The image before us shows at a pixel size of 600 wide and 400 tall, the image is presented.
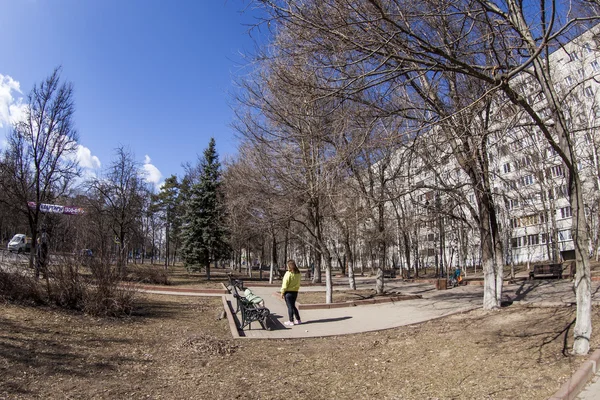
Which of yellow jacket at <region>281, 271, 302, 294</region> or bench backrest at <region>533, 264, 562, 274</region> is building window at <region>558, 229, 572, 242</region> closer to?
bench backrest at <region>533, 264, 562, 274</region>

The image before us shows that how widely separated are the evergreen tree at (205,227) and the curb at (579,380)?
24.5 metres

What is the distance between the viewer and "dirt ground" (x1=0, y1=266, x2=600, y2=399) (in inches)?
190

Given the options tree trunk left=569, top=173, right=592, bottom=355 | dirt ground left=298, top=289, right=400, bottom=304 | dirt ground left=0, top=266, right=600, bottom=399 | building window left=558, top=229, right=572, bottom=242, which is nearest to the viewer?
dirt ground left=0, top=266, right=600, bottom=399

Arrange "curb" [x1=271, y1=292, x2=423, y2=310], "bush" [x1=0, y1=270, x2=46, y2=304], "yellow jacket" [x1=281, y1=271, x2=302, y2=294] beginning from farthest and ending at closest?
"curb" [x1=271, y1=292, x2=423, y2=310] → "yellow jacket" [x1=281, y1=271, x2=302, y2=294] → "bush" [x1=0, y1=270, x2=46, y2=304]

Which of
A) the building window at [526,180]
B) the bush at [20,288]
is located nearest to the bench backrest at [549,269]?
the building window at [526,180]

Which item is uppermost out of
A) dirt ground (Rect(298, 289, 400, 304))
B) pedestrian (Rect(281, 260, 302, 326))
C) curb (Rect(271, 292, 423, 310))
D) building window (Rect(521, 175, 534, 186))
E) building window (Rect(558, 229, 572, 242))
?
building window (Rect(521, 175, 534, 186))

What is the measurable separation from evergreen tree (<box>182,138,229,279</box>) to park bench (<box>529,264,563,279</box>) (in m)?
19.6

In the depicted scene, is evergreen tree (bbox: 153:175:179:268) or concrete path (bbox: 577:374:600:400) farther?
evergreen tree (bbox: 153:175:179:268)

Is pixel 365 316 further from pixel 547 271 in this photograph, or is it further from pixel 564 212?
pixel 564 212

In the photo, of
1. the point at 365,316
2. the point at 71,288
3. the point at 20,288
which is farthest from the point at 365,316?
the point at 20,288

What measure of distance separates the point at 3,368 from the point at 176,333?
351 centimetres

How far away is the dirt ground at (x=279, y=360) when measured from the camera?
→ 190 inches

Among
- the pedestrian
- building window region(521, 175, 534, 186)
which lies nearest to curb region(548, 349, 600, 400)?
the pedestrian

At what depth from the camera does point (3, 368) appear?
5.02 meters
